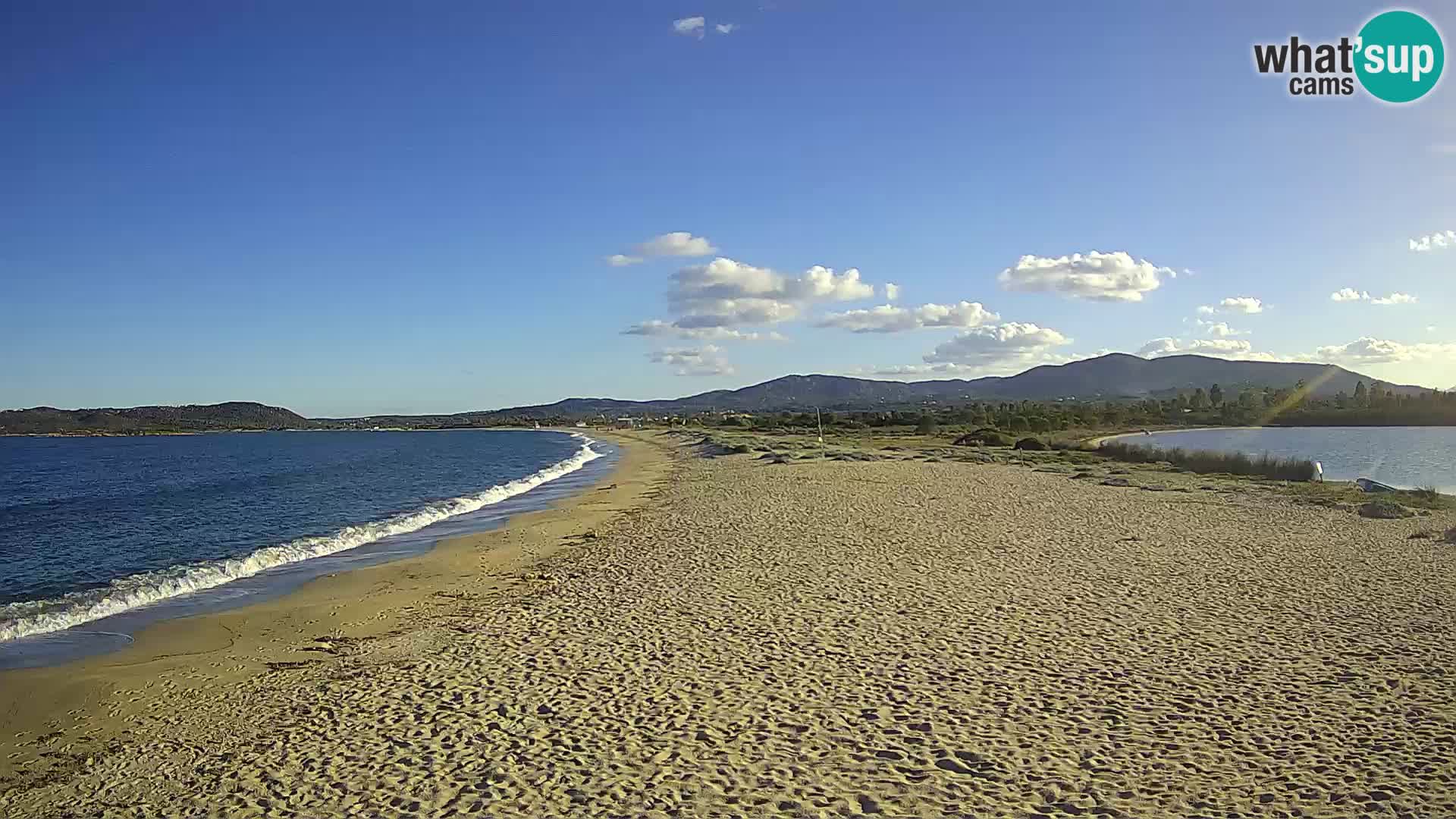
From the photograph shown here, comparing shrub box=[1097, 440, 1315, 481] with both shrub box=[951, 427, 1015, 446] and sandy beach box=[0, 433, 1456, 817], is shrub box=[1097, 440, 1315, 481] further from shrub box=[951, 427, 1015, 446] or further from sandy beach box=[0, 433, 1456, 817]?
sandy beach box=[0, 433, 1456, 817]

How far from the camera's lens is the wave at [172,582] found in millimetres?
12625

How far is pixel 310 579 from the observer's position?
609 inches

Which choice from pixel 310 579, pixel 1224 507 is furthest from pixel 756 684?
pixel 1224 507

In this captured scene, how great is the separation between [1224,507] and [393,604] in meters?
19.7

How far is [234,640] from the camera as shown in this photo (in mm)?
11203

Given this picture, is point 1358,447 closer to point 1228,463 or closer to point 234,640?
point 1228,463

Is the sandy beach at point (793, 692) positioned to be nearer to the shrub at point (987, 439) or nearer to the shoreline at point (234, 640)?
the shoreline at point (234, 640)

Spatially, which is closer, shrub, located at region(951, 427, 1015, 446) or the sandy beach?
the sandy beach

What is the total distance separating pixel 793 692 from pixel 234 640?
24.7 feet

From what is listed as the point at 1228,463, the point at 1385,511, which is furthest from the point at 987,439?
the point at 1385,511

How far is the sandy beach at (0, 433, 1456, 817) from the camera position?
607cm

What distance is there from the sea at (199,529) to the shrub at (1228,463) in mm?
25787

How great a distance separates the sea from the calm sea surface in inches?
1411

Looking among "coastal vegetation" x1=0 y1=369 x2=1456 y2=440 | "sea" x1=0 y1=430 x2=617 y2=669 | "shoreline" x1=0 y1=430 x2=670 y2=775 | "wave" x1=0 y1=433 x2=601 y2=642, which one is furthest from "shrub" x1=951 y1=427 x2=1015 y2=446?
"shoreline" x1=0 y1=430 x2=670 y2=775
